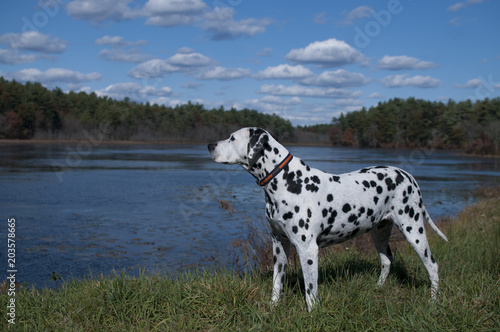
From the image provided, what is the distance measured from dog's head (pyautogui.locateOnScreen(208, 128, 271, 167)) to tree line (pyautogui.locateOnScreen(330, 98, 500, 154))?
73.0m

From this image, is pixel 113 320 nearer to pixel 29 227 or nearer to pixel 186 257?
pixel 186 257

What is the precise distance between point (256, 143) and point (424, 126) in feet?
382

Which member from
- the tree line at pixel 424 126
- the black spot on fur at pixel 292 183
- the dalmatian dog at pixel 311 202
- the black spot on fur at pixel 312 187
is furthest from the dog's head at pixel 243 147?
the tree line at pixel 424 126

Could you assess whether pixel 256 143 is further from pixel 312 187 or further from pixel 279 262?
pixel 279 262

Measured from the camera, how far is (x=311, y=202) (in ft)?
16.1

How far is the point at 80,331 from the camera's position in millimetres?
4461

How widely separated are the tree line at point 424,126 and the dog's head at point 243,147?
2875 inches

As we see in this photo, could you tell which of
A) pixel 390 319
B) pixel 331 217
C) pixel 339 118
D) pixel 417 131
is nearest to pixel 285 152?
pixel 331 217

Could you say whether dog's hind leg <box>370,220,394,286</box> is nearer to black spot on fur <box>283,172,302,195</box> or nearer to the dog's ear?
black spot on fur <box>283,172,302,195</box>

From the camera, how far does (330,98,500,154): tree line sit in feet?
269

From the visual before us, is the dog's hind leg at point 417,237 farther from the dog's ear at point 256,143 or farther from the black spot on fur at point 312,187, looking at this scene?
the dog's ear at point 256,143

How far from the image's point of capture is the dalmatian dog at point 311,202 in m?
4.86

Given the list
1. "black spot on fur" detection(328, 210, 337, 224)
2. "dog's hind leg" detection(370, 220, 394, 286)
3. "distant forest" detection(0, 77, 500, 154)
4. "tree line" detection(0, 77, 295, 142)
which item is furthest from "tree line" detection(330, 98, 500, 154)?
"black spot on fur" detection(328, 210, 337, 224)

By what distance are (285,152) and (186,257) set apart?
594 centimetres
